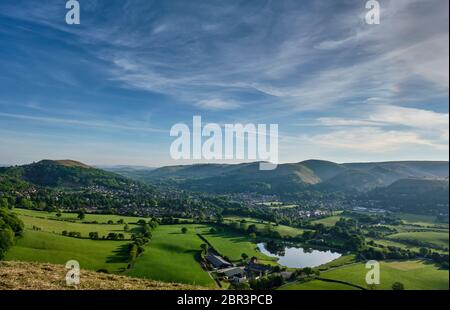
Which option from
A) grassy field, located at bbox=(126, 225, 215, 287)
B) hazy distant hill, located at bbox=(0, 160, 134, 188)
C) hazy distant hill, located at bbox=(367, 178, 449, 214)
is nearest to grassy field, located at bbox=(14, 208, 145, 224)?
grassy field, located at bbox=(126, 225, 215, 287)

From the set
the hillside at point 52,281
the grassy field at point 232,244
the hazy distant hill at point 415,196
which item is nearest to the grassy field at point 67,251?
the grassy field at point 232,244

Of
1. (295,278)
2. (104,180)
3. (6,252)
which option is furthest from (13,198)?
(104,180)

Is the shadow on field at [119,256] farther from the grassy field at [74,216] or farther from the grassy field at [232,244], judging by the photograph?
the grassy field at [74,216]

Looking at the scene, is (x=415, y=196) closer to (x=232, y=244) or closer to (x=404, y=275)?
(x=404, y=275)
